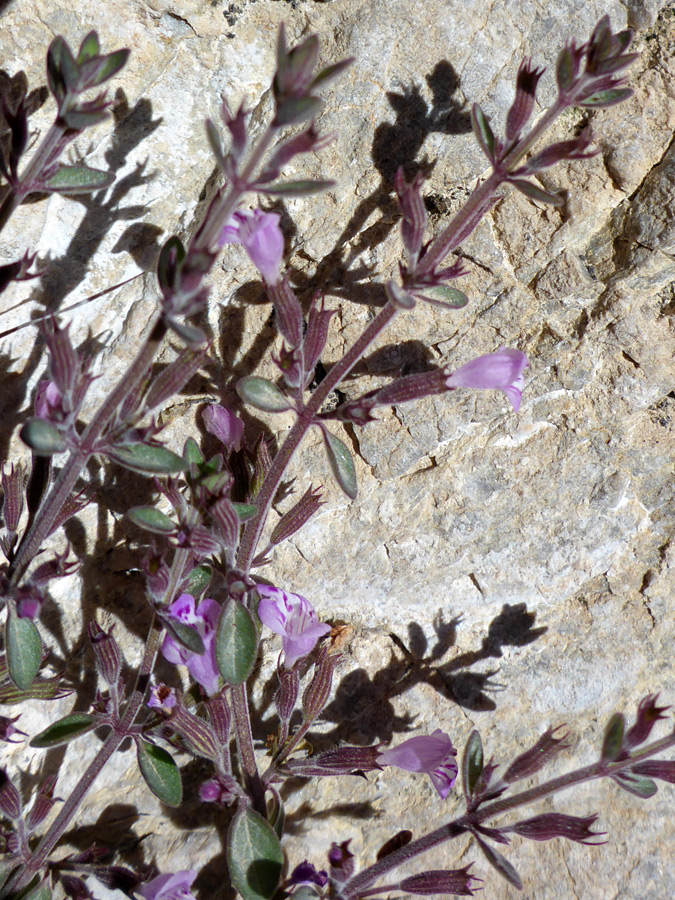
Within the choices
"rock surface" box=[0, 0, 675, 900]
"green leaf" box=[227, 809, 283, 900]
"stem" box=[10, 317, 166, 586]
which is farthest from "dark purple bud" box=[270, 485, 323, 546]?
"green leaf" box=[227, 809, 283, 900]

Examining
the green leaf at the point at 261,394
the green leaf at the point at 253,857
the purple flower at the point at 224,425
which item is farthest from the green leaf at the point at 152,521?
the green leaf at the point at 253,857

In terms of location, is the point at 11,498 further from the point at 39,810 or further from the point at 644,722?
the point at 644,722

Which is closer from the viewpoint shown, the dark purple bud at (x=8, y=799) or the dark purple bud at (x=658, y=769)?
the dark purple bud at (x=658, y=769)

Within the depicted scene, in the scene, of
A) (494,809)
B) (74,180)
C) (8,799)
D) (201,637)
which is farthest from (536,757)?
(74,180)

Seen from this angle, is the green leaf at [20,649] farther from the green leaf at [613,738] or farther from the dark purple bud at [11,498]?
the green leaf at [613,738]

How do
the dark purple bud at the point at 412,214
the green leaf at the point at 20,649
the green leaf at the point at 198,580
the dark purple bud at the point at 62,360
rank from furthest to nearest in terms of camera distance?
1. the green leaf at the point at 198,580
2. the green leaf at the point at 20,649
3. the dark purple bud at the point at 412,214
4. the dark purple bud at the point at 62,360

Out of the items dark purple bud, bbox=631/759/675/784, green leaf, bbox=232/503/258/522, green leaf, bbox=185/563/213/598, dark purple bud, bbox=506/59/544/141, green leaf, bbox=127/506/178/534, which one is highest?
dark purple bud, bbox=506/59/544/141

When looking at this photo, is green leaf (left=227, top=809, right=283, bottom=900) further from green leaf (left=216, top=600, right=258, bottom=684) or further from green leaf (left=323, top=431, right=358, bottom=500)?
green leaf (left=323, top=431, right=358, bottom=500)
